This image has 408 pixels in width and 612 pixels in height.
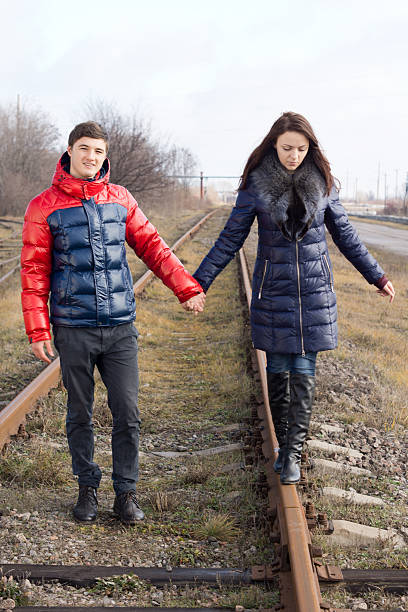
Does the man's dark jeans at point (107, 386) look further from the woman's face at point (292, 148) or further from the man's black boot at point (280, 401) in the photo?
the woman's face at point (292, 148)

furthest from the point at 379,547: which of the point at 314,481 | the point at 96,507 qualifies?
the point at 96,507

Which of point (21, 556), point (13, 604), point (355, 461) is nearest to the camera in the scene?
point (13, 604)

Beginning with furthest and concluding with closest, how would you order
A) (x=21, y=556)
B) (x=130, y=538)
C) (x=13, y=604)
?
(x=130, y=538)
(x=21, y=556)
(x=13, y=604)

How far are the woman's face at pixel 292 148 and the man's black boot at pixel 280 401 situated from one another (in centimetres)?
109

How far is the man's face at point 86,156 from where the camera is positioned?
Answer: 3355 millimetres

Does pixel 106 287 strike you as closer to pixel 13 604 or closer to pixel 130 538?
pixel 130 538

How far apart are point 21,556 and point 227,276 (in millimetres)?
10016

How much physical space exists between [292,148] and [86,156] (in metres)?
1.01

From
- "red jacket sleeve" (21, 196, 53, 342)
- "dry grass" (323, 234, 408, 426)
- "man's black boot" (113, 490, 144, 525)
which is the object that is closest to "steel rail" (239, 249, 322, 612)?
"man's black boot" (113, 490, 144, 525)

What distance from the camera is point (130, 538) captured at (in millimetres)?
3389

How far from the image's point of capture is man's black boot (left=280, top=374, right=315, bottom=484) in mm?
3537

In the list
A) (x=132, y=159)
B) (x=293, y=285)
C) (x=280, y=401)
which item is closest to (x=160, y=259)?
(x=293, y=285)

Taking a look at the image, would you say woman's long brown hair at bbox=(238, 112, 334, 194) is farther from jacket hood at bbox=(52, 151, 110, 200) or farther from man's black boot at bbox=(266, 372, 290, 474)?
man's black boot at bbox=(266, 372, 290, 474)

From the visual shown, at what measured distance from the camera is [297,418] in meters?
3.62
